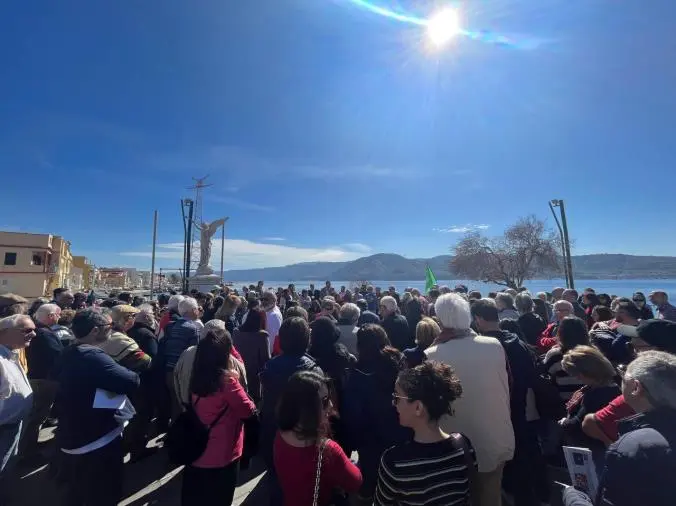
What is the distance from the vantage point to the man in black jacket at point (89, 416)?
2.53 metres

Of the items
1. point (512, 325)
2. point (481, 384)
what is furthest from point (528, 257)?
point (481, 384)

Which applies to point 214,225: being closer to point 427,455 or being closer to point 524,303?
point 524,303

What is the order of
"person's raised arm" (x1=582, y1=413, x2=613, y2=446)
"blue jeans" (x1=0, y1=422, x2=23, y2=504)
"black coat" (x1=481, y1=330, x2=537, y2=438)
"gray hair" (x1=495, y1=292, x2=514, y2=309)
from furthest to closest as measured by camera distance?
"gray hair" (x1=495, y1=292, x2=514, y2=309) < "black coat" (x1=481, y1=330, x2=537, y2=438) < "blue jeans" (x1=0, y1=422, x2=23, y2=504) < "person's raised arm" (x1=582, y1=413, x2=613, y2=446)

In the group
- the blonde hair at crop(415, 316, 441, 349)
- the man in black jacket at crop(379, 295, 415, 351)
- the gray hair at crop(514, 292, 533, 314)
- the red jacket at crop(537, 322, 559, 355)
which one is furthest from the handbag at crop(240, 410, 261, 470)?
the gray hair at crop(514, 292, 533, 314)

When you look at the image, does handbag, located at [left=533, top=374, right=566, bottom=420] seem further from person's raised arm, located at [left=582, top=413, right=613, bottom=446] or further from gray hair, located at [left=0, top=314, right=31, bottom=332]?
gray hair, located at [left=0, top=314, right=31, bottom=332]

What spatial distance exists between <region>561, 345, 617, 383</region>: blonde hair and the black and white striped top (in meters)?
1.50

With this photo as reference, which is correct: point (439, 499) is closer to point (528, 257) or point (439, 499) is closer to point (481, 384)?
point (481, 384)

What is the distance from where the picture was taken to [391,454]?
1773 mm

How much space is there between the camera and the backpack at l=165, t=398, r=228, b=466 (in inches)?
94.1

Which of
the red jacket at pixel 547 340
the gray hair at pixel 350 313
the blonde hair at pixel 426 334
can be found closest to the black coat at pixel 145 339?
the gray hair at pixel 350 313

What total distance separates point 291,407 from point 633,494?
158 cm

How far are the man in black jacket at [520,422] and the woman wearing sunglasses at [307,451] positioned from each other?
1.75 m

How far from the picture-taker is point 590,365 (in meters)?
2.57

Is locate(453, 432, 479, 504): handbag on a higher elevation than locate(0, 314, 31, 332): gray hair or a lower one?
lower
